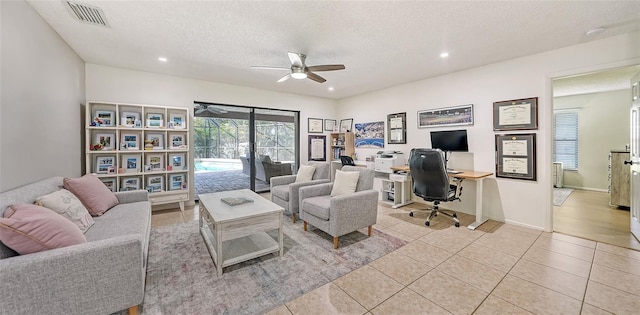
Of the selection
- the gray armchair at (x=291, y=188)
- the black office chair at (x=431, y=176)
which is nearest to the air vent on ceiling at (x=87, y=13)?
the gray armchair at (x=291, y=188)

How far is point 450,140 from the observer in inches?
158

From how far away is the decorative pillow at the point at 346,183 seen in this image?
10.2 feet

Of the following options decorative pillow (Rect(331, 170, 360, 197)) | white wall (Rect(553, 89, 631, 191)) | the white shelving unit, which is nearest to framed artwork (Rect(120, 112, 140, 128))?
the white shelving unit

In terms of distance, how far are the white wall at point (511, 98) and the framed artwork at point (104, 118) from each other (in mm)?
5182

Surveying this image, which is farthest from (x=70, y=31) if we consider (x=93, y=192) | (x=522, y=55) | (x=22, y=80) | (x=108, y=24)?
(x=522, y=55)

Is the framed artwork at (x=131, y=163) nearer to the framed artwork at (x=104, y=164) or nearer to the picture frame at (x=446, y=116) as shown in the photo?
the framed artwork at (x=104, y=164)

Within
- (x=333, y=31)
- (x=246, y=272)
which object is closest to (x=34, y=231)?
(x=246, y=272)

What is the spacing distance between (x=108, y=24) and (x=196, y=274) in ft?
9.00

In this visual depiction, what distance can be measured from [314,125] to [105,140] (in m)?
4.12

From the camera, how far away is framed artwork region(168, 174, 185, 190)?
424 cm

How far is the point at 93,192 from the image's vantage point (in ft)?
8.14

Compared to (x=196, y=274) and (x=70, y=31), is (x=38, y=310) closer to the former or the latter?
(x=196, y=274)

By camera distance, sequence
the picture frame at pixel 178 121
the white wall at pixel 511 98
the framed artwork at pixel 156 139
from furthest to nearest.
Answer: the picture frame at pixel 178 121 < the framed artwork at pixel 156 139 < the white wall at pixel 511 98

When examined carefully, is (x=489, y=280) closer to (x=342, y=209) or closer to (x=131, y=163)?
(x=342, y=209)
